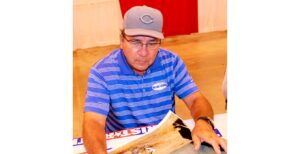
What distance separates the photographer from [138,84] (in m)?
1.29

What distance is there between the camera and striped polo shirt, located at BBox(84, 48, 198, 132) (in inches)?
48.6

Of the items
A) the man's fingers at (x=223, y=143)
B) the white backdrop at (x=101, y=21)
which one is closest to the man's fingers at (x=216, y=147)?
the man's fingers at (x=223, y=143)

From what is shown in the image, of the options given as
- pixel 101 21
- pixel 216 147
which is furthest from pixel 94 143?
pixel 101 21

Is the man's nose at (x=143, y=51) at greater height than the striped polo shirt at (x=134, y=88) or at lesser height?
greater

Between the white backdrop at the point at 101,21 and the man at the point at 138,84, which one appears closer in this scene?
the man at the point at 138,84

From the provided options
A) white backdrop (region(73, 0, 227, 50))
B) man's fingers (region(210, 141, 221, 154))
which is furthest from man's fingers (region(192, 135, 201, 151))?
white backdrop (region(73, 0, 227, 50))

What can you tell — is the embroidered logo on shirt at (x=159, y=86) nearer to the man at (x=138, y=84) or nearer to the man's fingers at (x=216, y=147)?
the man at (x=138, y=84)

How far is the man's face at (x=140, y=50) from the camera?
124 centimetres

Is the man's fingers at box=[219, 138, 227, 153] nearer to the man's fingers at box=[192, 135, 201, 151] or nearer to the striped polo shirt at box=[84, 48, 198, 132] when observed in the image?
the man's fingers at box=[192, 135, 201, 151]

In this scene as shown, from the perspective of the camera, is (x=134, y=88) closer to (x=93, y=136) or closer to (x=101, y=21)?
(x=93, y=136)

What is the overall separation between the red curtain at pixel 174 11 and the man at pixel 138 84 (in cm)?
164
